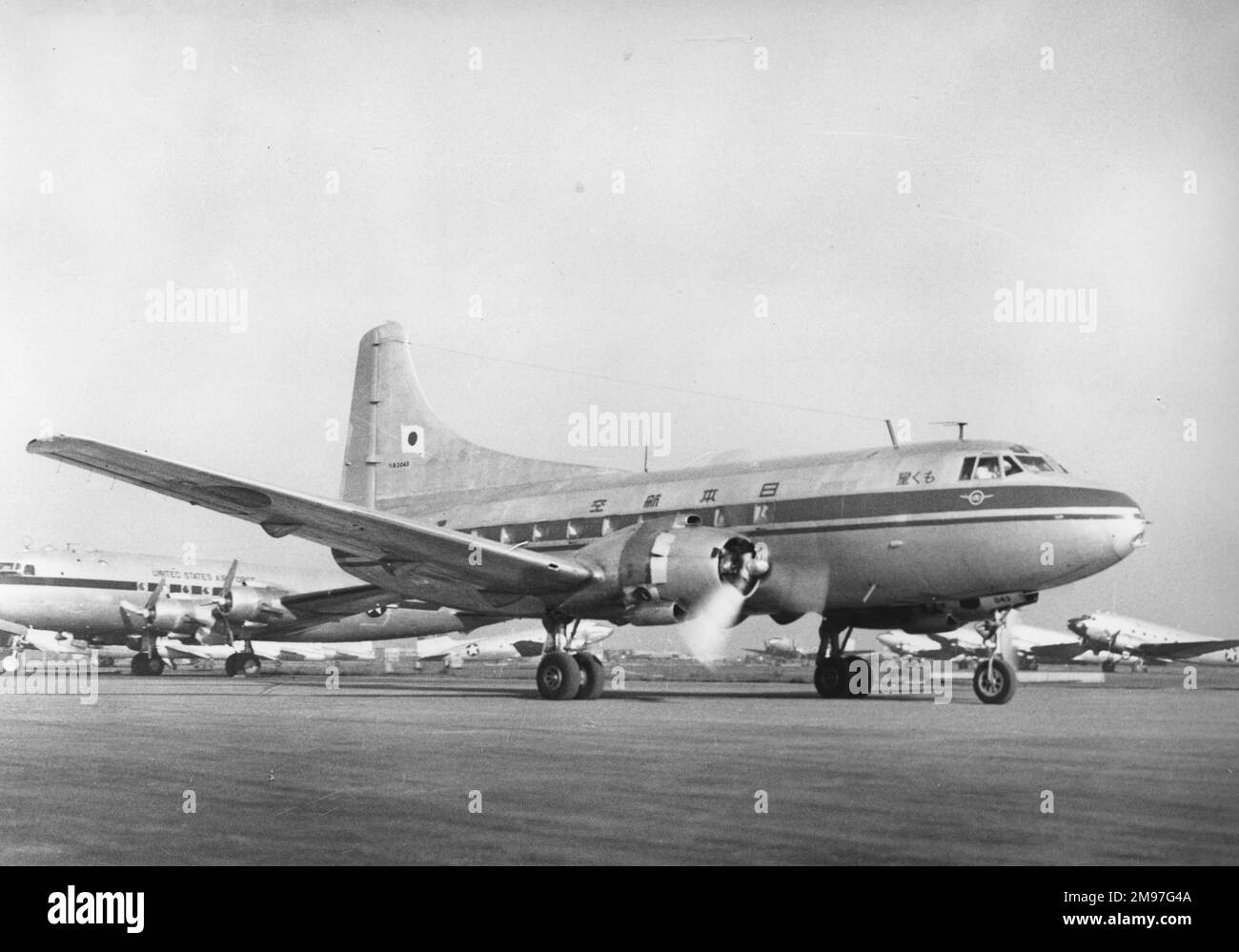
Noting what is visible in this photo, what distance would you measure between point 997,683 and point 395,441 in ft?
50.1

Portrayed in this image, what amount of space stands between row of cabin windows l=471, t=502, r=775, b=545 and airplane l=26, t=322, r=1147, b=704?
37mm

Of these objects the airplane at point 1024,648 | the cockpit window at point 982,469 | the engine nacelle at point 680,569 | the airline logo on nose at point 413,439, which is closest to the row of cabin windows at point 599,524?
the engine nacelle at point 680,569

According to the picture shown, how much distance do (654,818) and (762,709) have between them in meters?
10.2

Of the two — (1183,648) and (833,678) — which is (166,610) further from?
(1183,648)

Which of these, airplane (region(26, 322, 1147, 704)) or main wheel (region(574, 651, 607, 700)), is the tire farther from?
main wheel (region(574, 651, 607, 700))

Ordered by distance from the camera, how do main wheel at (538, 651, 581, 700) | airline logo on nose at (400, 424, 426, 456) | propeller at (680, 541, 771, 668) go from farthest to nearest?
airline logo on nose at (400, 424, 426, 456) < main wheel at (538, 651, 581, 700) < propeller at (680, 541, 771, 668)

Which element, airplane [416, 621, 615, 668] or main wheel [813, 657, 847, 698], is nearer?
main wheel [813, 657, 847, 698]

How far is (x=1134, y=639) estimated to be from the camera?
4962 centimetres

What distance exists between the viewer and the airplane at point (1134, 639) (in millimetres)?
49000

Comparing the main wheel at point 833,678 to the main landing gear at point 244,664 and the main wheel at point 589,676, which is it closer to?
the main wheel at point 589,676

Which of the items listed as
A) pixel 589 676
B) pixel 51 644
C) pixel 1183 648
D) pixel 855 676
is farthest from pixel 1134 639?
pixel 51 644

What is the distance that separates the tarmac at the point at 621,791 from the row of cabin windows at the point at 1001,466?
439cm

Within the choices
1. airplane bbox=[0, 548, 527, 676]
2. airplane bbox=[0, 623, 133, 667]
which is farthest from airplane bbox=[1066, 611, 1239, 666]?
airplane bbox=[0, 623, 133, 667]

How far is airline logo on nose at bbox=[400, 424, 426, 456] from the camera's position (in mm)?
28156
